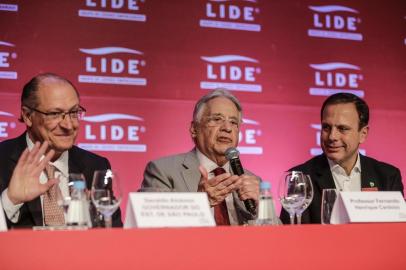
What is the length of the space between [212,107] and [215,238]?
1695 millimetres

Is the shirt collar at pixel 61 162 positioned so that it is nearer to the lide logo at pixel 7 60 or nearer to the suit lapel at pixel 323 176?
the lide logo at pixel 7 60

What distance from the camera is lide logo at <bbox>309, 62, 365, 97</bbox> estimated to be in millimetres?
4531

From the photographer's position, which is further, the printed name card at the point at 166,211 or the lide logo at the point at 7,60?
the lide logo at the point at 7,60

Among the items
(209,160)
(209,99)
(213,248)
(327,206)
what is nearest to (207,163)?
(209,160)

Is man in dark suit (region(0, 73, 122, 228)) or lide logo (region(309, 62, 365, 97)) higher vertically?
lide logo (region(309, 62, 365, 97))

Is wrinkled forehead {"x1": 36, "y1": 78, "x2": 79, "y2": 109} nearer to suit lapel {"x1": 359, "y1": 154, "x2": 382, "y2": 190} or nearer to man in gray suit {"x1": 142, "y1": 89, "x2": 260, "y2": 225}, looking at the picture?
man in gray suit {"x1": 142, "y1": 89, "x2": 260, "y2": 225}

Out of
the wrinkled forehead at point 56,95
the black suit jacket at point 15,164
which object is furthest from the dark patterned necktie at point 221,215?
the wrinkled forehead at point 56,95

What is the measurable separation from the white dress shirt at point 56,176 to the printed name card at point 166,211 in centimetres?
67

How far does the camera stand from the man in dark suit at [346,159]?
3.39 meters

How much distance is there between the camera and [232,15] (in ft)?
14.3

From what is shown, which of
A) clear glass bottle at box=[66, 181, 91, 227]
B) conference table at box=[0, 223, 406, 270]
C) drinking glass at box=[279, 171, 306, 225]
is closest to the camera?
conference table at box=[0, 223, 406, 270]

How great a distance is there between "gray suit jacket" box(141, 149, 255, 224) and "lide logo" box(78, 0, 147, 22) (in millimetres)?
1292

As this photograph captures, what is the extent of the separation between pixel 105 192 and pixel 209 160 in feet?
4.52

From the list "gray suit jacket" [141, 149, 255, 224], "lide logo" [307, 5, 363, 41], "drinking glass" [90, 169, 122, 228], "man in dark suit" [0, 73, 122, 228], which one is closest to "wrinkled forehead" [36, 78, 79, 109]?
"man in dark suit" [0, 73, 122, 228]
